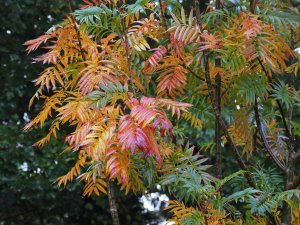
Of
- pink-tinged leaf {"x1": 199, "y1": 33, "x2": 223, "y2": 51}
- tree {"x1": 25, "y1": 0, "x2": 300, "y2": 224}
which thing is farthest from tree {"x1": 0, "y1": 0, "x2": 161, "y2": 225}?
pink-tinged leaf {"x1": 199, "y1": 33, "x2": 223, "y2": 51}

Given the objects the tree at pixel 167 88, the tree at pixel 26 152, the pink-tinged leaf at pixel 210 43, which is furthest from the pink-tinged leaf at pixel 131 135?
the tree at pixel 26 152

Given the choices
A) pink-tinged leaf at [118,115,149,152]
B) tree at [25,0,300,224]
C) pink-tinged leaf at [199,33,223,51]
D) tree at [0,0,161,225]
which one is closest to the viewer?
pink-tinged leaf at [118,115,149,152]

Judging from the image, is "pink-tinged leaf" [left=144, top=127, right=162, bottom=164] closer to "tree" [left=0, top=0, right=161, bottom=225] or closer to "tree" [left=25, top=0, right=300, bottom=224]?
"tree" [left=25, top=0, right=300, bottom=224]

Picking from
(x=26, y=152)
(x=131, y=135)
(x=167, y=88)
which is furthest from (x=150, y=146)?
(x=26, y=152)

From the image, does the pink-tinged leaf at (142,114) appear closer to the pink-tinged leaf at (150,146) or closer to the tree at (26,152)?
the pink-tinged leaf at (150,146)

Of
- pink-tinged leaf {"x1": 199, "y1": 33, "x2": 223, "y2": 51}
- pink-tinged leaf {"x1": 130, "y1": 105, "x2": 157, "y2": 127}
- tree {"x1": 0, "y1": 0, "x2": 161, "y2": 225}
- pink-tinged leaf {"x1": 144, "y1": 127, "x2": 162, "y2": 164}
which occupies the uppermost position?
pink-tinged leaf {"x1": 199, "y1": 33, "x2": 223, "y2": 51}

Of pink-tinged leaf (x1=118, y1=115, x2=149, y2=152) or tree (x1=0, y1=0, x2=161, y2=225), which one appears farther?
tree (x1=0, y1=0, x2=161, y2=225)

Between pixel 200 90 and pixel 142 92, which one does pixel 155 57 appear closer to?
pixel 142 92

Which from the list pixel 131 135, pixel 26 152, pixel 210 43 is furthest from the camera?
pixel 26 152

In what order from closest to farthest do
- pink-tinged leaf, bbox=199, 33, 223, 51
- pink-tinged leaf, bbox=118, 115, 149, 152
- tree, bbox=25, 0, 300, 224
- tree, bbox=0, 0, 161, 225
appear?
pink-tinged leaf, bbox=118, 115, 149, 152 → tree, bbox=25, 0, 300, 224 → pink-tinged leaf, bbox=199, 33, 223, 51 → tree, bbox=0, 0, 161, 225

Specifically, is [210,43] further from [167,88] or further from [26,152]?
[26,152]

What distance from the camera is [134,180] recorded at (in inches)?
71.4

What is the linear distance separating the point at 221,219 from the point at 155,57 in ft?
1.98

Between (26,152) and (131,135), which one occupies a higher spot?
(131,135)
